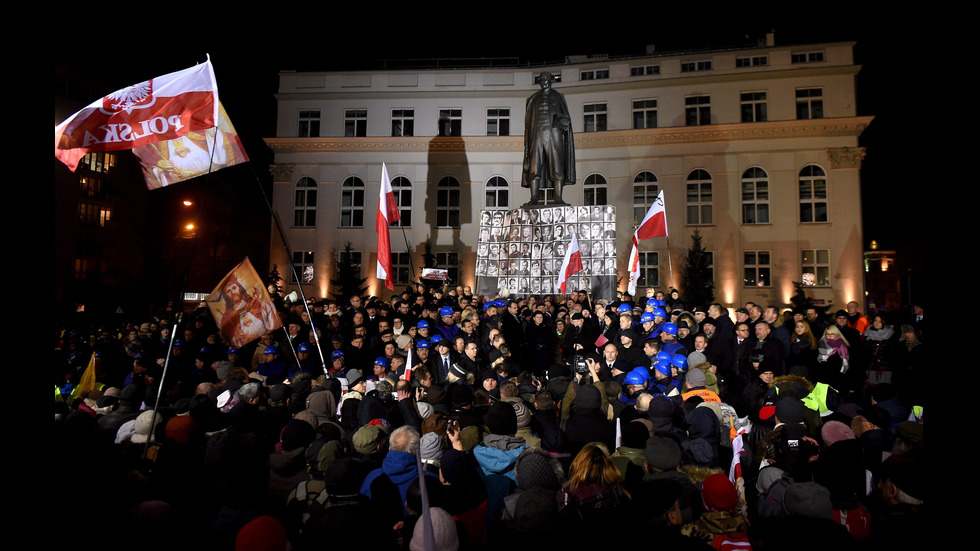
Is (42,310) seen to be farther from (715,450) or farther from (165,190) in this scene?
(165,190)

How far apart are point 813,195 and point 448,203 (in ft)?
61.7

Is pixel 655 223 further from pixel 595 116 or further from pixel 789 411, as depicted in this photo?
pixel 595 116

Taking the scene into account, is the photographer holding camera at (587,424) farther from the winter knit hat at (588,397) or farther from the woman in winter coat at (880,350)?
the woman in winter coat at (880,350)

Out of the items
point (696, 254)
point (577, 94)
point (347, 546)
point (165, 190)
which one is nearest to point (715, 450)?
point (347, 546)

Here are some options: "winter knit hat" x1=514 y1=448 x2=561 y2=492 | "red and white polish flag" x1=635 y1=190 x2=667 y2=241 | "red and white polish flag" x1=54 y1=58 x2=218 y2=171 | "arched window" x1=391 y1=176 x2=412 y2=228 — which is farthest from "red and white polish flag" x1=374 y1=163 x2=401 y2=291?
"arched window" x1=391 y1=176 x2=412 y2=228

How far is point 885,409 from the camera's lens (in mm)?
5828

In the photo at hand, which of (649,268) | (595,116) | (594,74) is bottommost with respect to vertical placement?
A: (649,268)

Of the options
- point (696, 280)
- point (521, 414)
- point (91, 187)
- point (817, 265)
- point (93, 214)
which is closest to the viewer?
point (521, 414)

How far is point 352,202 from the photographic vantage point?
108 feet

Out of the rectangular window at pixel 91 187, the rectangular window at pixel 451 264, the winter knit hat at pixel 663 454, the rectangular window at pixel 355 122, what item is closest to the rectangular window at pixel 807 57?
the rectangular window at pixel 451 264

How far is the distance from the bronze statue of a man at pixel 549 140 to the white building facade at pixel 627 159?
1213 cm

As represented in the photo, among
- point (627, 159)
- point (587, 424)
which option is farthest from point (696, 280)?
point (587, 424)

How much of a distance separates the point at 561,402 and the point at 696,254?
23.4 metres

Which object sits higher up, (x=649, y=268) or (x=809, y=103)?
(x=809, y=103)
